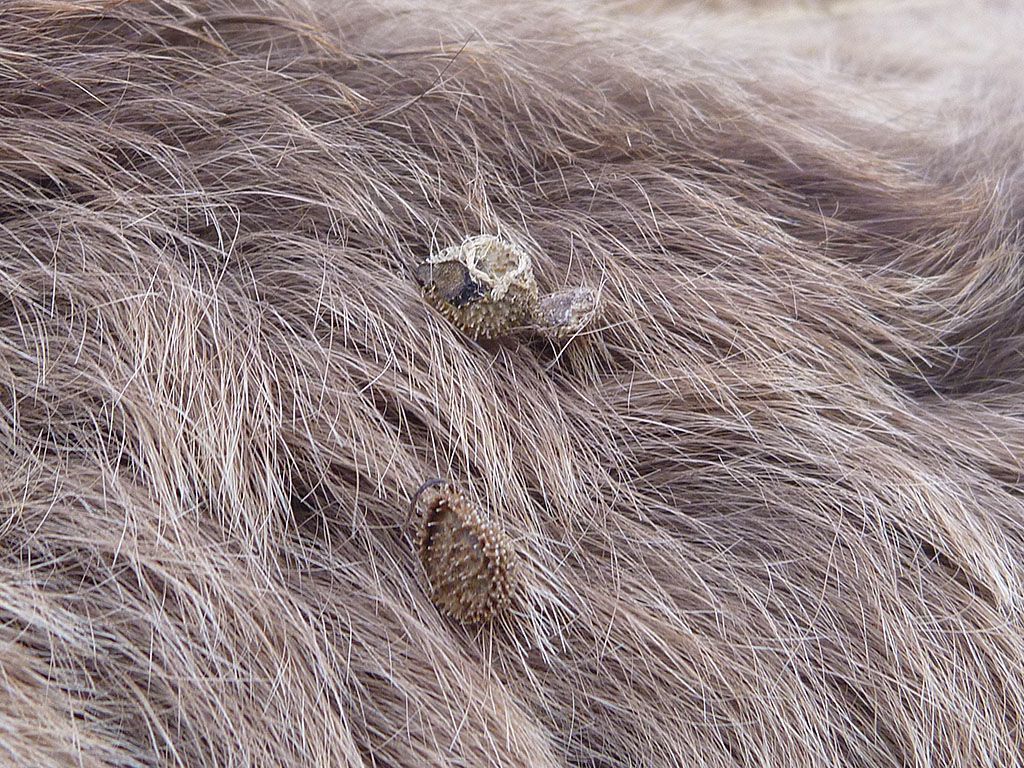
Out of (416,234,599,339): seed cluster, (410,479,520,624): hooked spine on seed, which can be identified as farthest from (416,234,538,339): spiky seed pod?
(410,479,520,624): hooked spine on seed

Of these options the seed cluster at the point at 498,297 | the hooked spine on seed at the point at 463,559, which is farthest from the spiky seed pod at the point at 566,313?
the hooked spine on seed at the point at 463,559

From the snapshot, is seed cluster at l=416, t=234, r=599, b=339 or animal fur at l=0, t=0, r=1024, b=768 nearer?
animal fur at l=0, t=0, r=1024, b=768

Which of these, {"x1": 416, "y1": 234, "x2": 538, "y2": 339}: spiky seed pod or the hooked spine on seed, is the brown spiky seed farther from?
{"x1": 416, "y1": 234, "x2": 538, "y2": 339}: spiky seed pod

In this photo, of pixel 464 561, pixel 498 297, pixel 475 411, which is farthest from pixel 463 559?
pixel 498 297

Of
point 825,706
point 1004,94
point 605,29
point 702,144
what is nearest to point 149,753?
point 825,706

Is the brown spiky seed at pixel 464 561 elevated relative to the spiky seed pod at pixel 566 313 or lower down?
lower down

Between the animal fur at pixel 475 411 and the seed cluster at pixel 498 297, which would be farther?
the seed cluster at pixel 498 297

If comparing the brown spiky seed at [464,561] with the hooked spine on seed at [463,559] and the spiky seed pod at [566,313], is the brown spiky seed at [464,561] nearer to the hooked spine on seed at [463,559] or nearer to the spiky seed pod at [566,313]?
the hooked spine on seed at [463,559]
